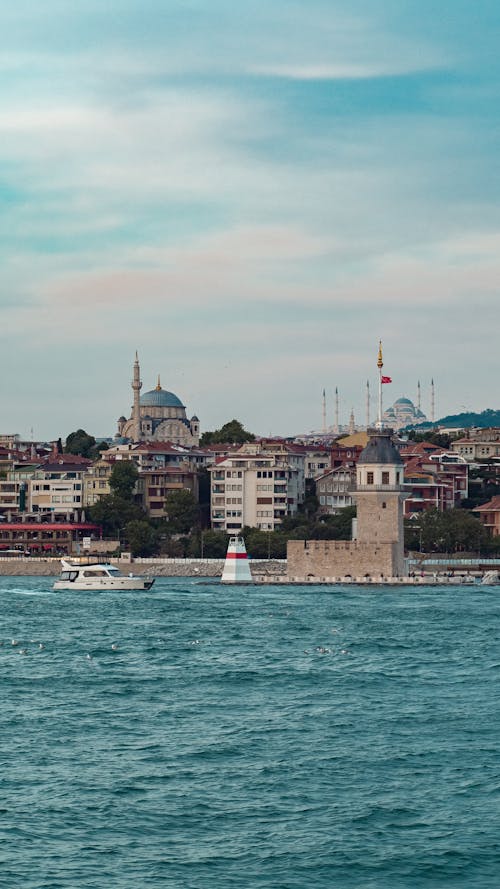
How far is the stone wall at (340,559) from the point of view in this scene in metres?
86.6

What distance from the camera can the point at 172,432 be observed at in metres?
176

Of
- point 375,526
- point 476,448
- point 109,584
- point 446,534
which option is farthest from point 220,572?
point 476,448

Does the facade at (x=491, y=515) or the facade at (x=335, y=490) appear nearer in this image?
the facade at (x=491, y=515)

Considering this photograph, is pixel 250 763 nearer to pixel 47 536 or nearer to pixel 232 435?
pixel 47 536

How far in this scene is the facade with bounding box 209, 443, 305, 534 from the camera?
397ft

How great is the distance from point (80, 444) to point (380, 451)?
74.6 metres

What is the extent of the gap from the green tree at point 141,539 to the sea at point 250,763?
65.4 m

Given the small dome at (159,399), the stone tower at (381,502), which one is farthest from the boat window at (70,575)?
the small dome at (159,399)

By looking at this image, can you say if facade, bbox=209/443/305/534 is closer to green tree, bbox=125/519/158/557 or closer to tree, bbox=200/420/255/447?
green tree, bbox=125/519/158/557

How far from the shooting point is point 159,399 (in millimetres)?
184500

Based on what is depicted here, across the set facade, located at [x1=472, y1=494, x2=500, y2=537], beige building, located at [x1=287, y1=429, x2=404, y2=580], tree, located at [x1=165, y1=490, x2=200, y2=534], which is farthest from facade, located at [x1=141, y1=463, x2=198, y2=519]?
beige building, located at [x1=287, y1=429, x2=404, y2=580]

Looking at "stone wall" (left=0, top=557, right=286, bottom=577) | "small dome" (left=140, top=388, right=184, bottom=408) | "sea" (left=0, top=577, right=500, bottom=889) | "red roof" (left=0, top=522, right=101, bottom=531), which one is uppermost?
"small dome" (left=140, top=388, right=184, bottom=408)

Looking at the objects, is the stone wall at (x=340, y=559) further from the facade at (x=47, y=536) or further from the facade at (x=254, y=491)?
the facade at (x=47, y=536)

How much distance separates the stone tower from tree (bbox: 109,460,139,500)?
38.5 metres
